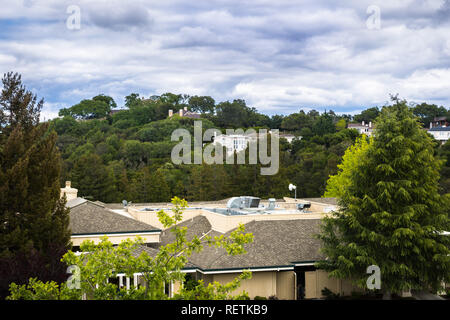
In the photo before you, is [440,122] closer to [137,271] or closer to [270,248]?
[270,248]

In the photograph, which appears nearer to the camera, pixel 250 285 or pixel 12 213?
pixel 12 213

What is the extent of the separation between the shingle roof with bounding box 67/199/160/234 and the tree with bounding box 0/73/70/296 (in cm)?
343

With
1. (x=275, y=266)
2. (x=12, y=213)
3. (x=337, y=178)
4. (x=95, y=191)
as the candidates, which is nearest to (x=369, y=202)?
(x=275, y=266)

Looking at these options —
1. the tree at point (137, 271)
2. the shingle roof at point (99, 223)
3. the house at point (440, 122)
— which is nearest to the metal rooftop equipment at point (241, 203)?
the shingle roof at point (99, 223)

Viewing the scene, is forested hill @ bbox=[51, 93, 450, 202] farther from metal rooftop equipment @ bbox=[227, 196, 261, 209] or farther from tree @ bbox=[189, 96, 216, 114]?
tree @ bbox=[189, 96, 216, 114]

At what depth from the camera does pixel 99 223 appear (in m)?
27.3

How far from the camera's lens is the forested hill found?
68.1 meters

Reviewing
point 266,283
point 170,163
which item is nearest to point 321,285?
point 266,283

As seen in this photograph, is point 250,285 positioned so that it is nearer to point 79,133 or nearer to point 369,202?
point 369,202

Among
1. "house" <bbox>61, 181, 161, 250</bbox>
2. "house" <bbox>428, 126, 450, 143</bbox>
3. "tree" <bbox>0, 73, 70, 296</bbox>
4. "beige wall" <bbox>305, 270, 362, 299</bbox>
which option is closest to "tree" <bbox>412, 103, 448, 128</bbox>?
"house" <bbox>428, 126, 450, 143</bbox>

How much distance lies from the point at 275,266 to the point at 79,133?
327 ft

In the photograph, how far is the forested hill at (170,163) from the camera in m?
68.1

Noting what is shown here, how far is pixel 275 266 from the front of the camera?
24609mm

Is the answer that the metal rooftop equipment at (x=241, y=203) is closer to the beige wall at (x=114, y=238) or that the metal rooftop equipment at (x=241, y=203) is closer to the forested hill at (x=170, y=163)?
the beige wall at (x=114, y=238)
